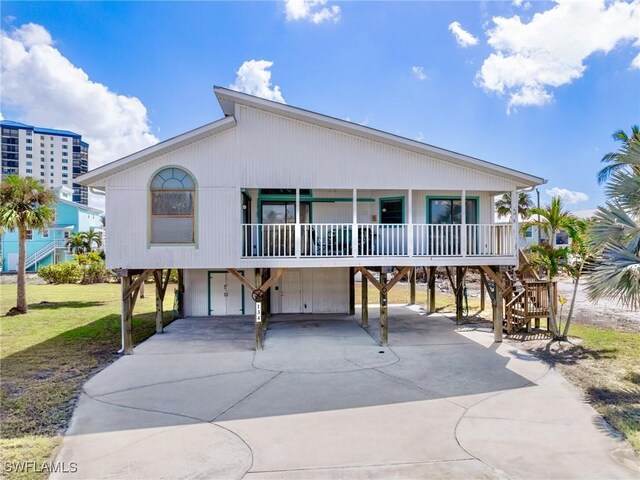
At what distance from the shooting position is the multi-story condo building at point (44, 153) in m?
103

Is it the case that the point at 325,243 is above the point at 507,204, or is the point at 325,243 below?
below

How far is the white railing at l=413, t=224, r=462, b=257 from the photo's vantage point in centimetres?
1148

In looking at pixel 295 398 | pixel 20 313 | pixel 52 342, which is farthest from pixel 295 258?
pixel 20 313

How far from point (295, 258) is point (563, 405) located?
6.98m

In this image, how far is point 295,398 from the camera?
7414mm

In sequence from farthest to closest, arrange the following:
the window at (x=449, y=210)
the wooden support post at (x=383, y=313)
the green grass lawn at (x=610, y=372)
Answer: the window at (x=449, y=210)
the wooden support post at (x=383, y=313)
the green grass lawn at (x=610, y=372)

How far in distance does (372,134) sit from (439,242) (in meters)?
4.17

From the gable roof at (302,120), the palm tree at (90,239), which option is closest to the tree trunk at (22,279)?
the gable roof at (302,120)

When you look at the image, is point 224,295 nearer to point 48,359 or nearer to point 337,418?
point 48,359

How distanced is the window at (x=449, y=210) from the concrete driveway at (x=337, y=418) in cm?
436

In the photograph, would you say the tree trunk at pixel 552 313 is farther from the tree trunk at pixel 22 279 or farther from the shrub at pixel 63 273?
the shrub at pixel 63 273

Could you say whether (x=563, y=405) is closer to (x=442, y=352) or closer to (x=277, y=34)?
(x=442, y=352)

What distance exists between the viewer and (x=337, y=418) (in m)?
6.48

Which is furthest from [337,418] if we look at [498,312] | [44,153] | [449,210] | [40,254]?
[44,153]
